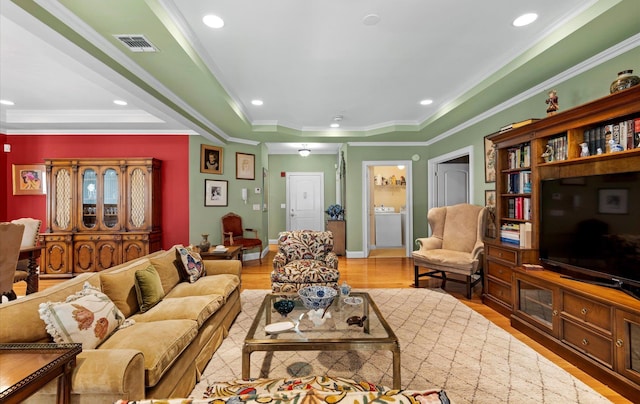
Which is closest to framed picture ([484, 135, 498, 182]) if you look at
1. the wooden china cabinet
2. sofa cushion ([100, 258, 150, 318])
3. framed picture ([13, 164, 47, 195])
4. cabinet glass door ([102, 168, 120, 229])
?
sofa cushion ([100, 258, 150, 318])

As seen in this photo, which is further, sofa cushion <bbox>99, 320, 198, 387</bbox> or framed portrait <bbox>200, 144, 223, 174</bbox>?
framed portrait <bbox>200, 144, 223, 174</bbox>

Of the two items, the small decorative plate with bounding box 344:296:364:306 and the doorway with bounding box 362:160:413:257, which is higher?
the doorway with bounding box 362:160:413:257

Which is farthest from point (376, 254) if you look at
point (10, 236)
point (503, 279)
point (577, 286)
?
point (10, 236)

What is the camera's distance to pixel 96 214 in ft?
16.0

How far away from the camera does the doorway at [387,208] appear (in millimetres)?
6332

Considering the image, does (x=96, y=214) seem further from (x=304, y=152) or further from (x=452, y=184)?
(x=452, y=184)

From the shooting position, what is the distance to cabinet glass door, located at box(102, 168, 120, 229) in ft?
16.1

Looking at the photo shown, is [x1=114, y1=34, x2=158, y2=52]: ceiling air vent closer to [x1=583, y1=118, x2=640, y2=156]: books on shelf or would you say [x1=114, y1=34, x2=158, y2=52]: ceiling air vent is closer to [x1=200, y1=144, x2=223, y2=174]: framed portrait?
[x1=200, y1=144, x2=223, y2=174]: framed portrait

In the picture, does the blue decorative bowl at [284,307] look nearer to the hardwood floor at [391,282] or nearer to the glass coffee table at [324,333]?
the glass coffee table at [324,333]

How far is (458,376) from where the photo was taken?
2.07 metres

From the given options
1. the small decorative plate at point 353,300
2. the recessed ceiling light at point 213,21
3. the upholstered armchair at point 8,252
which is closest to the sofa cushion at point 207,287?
the small decorative plate at point 353,300

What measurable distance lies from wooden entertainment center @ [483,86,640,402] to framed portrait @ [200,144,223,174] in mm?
4823

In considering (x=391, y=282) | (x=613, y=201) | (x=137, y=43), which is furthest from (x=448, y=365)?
(x=137, y=43)

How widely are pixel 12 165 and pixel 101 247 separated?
2.34 metres
